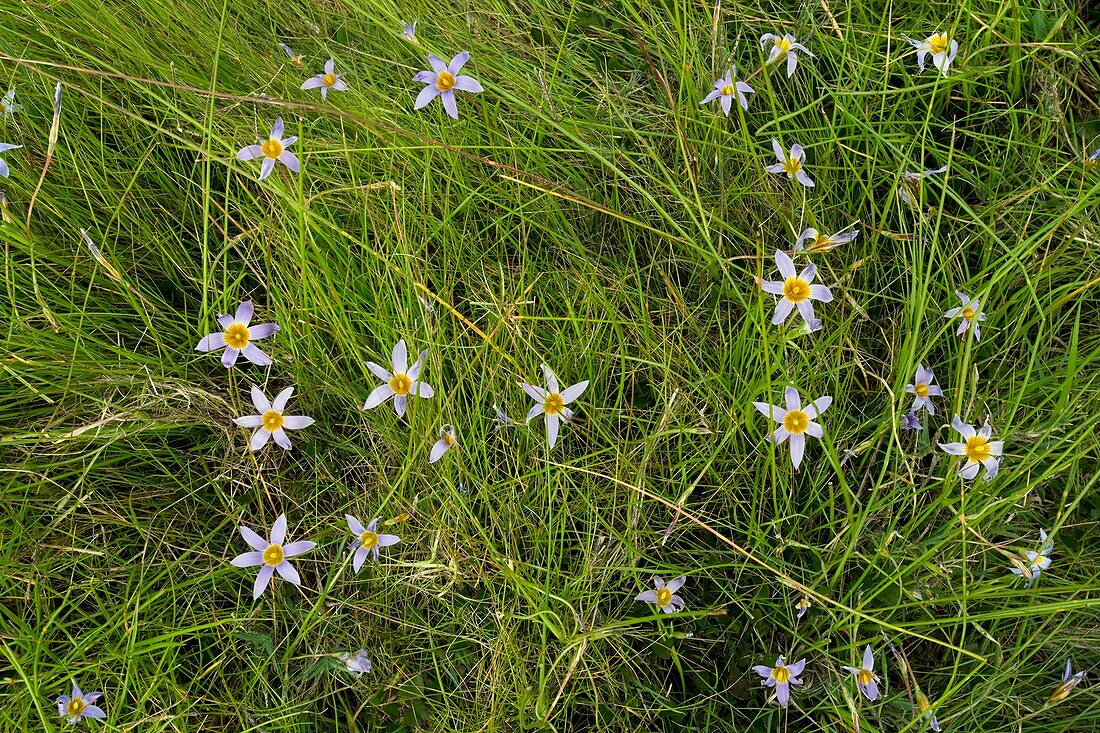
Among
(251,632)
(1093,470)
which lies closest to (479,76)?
(251,632)

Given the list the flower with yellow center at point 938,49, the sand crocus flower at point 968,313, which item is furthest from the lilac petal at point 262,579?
the flower with yellow center at point 938,49

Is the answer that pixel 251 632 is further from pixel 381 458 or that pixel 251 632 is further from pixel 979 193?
pixel 979 193

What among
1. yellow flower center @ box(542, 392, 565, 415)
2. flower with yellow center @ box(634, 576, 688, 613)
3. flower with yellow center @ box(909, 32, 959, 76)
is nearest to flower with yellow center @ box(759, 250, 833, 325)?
yellow flower center @ box(542, 392, 565, 415)

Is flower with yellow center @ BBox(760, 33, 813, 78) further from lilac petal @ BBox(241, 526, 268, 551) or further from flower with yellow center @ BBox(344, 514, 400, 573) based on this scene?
lilac petal @ BBox(241, 526, 268, 551)

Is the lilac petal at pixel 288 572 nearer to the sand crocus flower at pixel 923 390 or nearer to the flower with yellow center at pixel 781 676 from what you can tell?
the flower with yellow center at pixel 781 676

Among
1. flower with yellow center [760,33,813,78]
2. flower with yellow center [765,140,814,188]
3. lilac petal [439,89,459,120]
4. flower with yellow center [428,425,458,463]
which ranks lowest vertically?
flower with yellow center [428,425,458,463]

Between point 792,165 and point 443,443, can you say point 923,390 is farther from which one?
point 443,443
